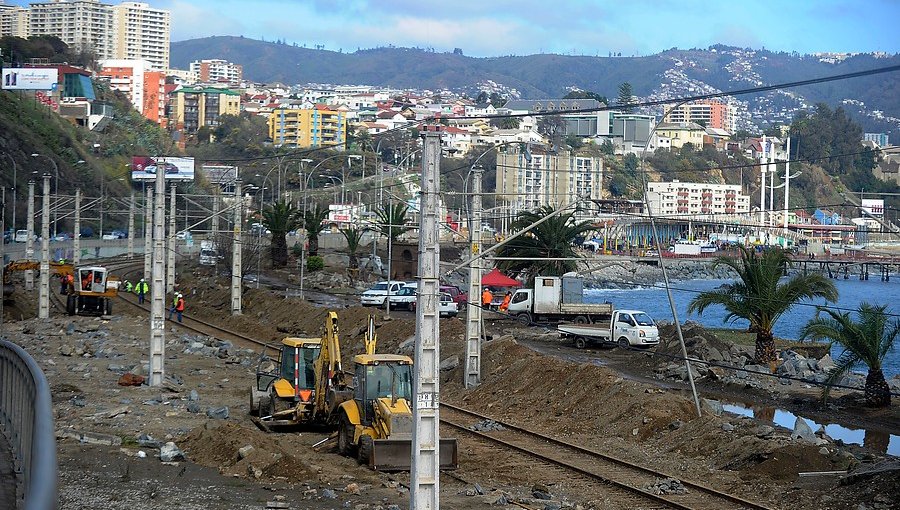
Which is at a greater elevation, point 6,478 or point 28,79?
point 28,79

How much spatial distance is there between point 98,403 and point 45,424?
811 inches

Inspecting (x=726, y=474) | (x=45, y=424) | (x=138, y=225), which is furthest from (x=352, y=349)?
(x=138, y=225)

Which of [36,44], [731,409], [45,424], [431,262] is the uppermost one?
[36,44]

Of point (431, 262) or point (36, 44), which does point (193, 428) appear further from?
point (36, 44)

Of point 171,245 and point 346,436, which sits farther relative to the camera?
point 171,245

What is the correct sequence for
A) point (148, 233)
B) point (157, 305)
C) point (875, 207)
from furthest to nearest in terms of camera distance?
point (148, 233) → point (875, 207) → point (157, 305)

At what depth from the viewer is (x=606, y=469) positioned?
877 inches

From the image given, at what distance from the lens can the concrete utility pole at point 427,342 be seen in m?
15.3

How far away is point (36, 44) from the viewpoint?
181m

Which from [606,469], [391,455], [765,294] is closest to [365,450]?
[391,455]

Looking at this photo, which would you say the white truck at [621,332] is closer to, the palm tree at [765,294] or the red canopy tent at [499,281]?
the palm tree at [765,294]

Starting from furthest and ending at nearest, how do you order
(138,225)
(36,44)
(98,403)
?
(36,44) < (138,225) < (98,403)

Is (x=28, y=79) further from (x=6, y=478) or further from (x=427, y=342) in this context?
(x=427, y=342)

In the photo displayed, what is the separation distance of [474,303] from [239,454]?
12.2m
